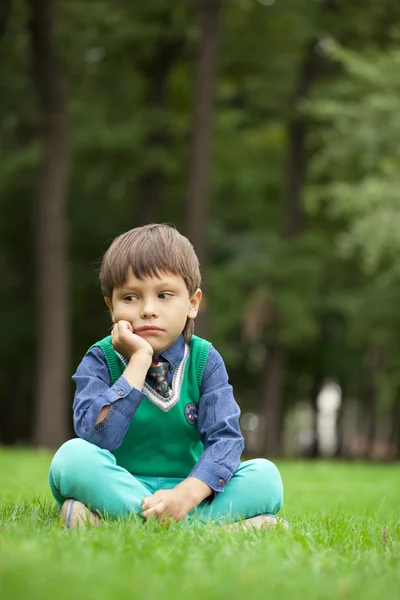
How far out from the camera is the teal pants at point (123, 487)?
11.9ft

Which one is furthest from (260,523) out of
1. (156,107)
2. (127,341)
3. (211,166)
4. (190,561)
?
(156,107)

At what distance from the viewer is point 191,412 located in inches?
157

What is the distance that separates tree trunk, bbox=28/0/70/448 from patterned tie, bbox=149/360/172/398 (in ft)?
35.0

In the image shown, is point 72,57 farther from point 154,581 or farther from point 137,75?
point 154,581

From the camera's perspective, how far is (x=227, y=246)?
19.8m

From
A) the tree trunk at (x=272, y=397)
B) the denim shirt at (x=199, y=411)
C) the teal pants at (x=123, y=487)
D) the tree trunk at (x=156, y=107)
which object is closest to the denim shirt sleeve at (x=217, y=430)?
the denim shirt at (x=199, y=411)

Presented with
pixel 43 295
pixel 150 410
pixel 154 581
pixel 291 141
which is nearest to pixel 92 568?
pixel 154 581

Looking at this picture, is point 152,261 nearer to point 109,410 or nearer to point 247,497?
point 109,410

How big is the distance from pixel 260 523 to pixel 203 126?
12.0m

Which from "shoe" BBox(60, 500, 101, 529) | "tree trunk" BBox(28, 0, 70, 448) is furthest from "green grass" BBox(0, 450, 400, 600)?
"tree trunk" BBox(28, 0, 70, 448)

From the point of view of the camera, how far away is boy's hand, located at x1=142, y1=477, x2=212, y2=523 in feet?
11.7

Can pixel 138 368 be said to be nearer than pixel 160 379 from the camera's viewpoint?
Yes

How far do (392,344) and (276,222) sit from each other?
5.01 metres

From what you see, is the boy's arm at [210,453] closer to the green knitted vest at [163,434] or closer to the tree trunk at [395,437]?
the green knitted vest at [163,434]
